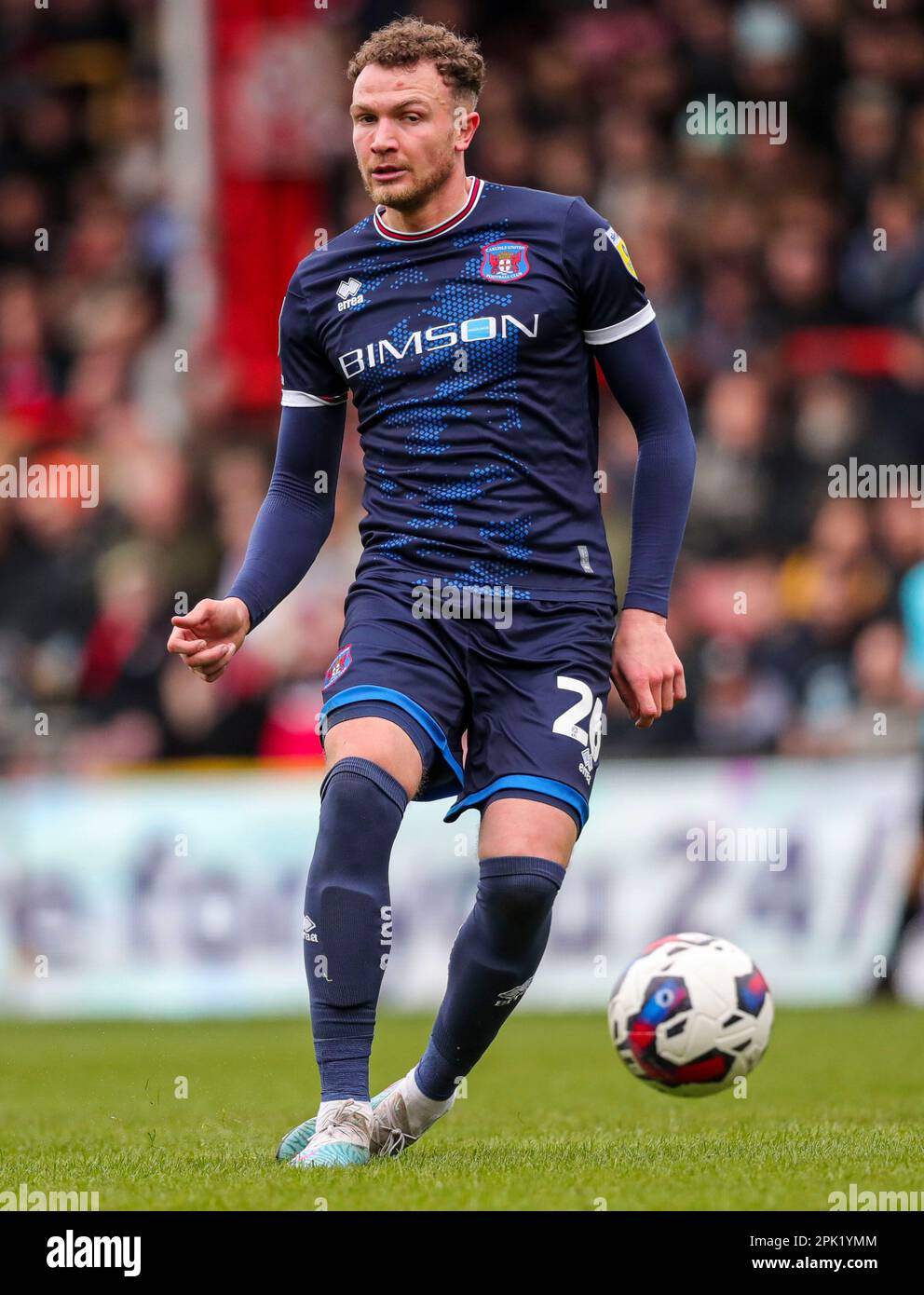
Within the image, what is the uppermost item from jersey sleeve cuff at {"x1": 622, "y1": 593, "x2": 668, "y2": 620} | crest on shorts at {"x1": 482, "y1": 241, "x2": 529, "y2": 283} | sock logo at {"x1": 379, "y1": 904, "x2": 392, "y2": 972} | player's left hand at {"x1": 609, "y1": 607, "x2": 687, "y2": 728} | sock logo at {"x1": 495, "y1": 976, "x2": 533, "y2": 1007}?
crest on shorts at {"x1": 482, "y1": 241, "x2": 529, "y2": 283}

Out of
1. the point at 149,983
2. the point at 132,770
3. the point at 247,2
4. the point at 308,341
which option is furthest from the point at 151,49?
the point at 308,341

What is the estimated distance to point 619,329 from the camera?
4.94m

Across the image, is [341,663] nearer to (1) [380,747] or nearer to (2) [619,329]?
(1) [380,747]

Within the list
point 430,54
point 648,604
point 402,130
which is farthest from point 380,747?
point 430,54

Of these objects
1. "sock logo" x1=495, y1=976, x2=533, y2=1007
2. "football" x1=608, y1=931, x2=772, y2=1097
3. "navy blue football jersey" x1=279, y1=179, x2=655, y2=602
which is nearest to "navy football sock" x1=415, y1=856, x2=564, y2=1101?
"sock logo" x1=495, y1=976, x2=533, y2=1007

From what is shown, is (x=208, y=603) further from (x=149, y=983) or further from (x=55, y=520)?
(x=55, y=520)

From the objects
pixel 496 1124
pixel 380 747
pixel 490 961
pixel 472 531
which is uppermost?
pixel 472 531

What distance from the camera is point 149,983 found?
1084 centimetres

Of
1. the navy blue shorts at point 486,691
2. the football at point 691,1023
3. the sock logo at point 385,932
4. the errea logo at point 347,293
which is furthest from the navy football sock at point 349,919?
the football at point 691,1023

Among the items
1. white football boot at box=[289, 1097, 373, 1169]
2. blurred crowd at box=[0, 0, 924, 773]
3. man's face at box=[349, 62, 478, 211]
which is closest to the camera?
white football boot at box=[289, 1097, 373, 1169]

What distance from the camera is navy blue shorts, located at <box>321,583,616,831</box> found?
4695mm

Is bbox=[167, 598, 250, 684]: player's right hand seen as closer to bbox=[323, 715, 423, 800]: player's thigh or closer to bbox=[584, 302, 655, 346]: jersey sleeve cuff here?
bbox=[323, 715, 423, 800]: player's thigh

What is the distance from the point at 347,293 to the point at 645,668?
3.77ft

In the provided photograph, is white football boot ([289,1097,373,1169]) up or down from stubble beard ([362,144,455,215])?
down
